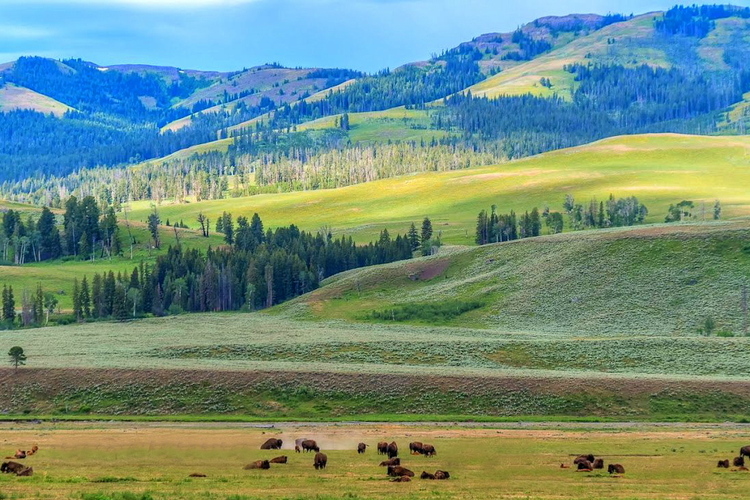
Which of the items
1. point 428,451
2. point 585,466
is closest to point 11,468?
point 428,451

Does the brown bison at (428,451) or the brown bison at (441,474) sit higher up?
the brown bison at (441,474)

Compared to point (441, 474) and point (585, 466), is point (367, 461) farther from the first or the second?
point (585, 466)

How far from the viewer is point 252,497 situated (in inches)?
1447

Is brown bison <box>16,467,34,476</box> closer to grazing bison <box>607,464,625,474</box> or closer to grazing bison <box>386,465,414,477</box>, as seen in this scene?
grazing bison <box>386,465,414,477</box>

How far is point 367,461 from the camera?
50.2 meters

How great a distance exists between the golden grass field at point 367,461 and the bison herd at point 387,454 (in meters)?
0.50

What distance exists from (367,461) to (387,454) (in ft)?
9.45

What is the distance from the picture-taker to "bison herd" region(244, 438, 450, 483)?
4372 centimetres

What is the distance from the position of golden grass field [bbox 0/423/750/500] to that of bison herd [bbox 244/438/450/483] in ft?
1.64

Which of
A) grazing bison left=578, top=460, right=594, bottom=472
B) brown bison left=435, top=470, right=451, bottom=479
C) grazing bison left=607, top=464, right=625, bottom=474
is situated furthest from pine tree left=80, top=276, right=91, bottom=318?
grazing bison left=607, top=464, right=625, bottom=474

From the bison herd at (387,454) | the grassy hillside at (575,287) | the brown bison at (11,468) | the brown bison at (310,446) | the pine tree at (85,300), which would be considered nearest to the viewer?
the brown bison at (11,468)

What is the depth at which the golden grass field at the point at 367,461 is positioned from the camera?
3928cm

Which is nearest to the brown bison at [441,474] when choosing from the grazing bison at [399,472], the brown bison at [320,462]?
the grazing bison at [399,472]

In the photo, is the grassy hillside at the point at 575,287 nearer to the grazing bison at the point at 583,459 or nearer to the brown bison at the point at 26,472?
the grazing bison at the point at 583,459
